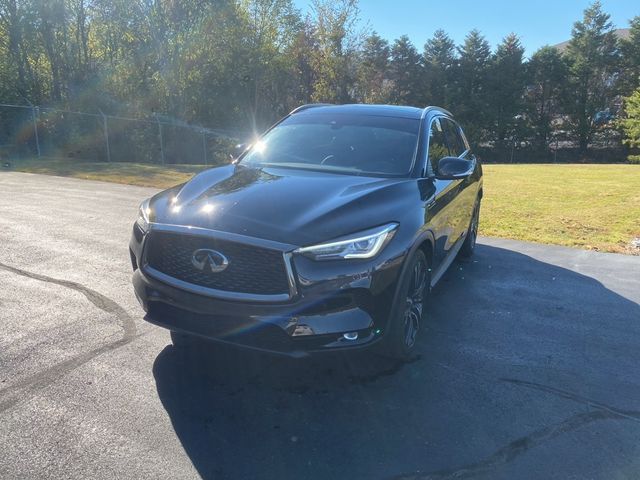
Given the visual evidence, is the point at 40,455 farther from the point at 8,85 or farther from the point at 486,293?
the point at 8,85

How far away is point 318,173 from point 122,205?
257 inches

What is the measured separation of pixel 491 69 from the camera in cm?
4975

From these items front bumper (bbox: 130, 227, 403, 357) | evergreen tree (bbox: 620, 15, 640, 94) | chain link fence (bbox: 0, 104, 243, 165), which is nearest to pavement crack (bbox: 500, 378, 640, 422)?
front bumper (bbox: 130, 227, 403, 357)

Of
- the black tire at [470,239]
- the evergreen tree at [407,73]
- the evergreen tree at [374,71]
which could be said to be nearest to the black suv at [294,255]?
the black tire at [470,239]

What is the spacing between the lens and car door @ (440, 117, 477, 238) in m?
5.50

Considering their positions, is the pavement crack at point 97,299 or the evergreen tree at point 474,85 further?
the evergreen tree at point 474,85

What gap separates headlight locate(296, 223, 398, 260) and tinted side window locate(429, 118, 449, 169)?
1609 millimetres

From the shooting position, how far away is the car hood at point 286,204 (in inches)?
124

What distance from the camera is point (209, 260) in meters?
3.14

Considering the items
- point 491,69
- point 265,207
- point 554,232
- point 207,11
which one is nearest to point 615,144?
point 491,69

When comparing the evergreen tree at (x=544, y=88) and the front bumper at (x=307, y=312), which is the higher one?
the evergreen tree at (x=544, y=88)

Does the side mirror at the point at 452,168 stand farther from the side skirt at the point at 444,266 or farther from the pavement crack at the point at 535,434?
the pavement crack at the point at 535,434

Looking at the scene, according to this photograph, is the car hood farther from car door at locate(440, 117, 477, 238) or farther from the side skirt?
car door at locate(440, 117, 477, 238)

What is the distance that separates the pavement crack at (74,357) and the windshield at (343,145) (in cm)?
173
